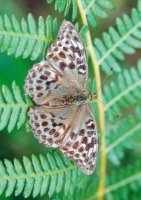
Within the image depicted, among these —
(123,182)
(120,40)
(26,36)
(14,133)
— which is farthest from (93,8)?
(14,133)

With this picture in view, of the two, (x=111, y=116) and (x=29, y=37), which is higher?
(x=29, y=37)

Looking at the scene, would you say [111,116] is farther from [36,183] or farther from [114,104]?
[36,183]

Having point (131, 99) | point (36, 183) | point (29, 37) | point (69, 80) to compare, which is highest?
point (29, 37)

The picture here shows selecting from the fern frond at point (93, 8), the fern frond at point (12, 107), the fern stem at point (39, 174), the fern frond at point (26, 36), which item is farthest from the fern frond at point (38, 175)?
the fern frond at point (93, 8)

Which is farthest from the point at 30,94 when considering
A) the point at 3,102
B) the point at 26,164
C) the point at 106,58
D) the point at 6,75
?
the point at 6,75

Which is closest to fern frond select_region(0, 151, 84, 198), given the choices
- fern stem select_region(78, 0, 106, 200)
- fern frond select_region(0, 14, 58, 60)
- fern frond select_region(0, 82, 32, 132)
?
fern frond select_region(0, 82, 32, 132)

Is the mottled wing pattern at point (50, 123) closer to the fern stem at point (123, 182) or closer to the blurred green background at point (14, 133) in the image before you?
the fern stem at point (123, 182)

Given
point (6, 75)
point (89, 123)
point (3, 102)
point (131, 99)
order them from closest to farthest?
point (3, 102)
point (89, 123)
point (131, 99)
point (6, 75)
